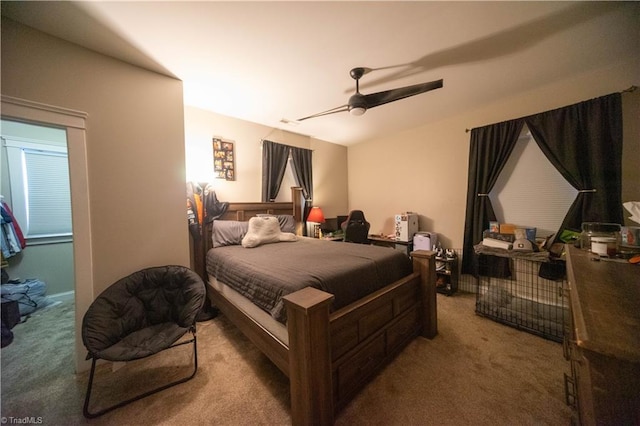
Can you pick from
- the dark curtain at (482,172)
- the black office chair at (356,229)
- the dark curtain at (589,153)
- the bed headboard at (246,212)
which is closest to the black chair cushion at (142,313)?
the bed headboard at (246,212)

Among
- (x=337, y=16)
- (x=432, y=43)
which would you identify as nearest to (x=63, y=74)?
(x=337, y=16)

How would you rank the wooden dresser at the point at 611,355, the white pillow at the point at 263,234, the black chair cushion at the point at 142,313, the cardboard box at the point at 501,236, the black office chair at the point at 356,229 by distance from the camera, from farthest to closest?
the black office chair at the point at 356,229 → the white pillow at the point at 263,234 → the cardboard box at the point at 501,236 → the black chair cushion at the point at 142,313 → the wooden dresser at the point at 611,355

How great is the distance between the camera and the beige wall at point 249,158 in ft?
9.55

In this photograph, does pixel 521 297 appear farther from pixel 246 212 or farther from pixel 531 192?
pixel 246 212

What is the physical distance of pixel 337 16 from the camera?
1.50 metres

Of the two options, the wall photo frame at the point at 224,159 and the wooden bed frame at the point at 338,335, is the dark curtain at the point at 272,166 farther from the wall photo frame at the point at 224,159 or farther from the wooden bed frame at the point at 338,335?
the wooden bed frame at the point at 338,335

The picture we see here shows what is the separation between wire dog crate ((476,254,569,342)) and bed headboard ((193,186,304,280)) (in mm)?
2798

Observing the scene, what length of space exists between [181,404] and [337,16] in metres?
2.78

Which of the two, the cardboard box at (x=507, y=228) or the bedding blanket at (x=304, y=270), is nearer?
the bedding blanket at (x=304, y=270)

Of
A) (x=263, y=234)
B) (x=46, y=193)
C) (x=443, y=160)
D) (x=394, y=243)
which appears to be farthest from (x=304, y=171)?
(x=46, y=193)

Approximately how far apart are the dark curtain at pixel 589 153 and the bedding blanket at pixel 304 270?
1.98m

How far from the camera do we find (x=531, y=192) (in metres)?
2.69

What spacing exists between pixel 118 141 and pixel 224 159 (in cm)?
133

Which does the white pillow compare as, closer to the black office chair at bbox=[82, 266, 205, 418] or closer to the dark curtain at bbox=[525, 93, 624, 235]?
the black office chair at bbox=[82, 266, 205, 418]
